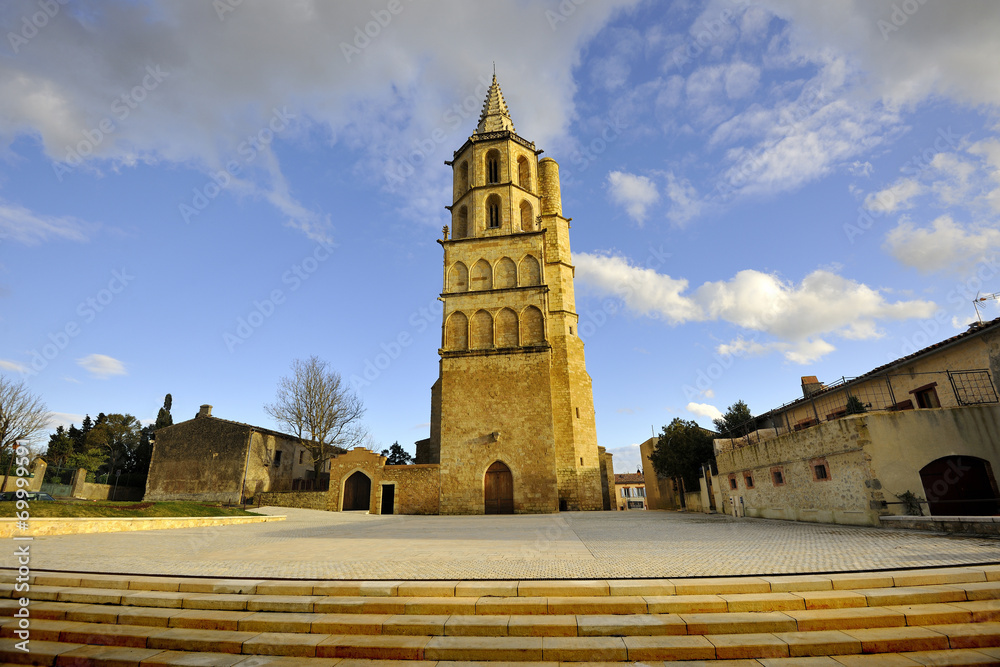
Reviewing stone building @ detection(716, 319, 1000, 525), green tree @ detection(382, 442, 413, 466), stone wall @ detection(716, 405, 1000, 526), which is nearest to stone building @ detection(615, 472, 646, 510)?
green tree @ detection(382, 442, 413, 466)

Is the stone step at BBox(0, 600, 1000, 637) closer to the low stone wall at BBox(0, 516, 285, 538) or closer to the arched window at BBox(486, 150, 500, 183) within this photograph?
the low stone wall at BBox(0, 516, 285, 538)

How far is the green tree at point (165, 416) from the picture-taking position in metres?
41.6

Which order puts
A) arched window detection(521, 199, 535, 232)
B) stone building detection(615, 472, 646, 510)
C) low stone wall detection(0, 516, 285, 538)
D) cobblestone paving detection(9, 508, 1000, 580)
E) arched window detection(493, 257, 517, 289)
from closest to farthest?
cobblestone paving detection(9, 508, 1000, 580), low stone wall detection(0, 516, 285, 538), arched window detection(493, 257, 517, 289), arched window detection(521, 199, 535, 232), stone building detection(615, 472, 646, 510)

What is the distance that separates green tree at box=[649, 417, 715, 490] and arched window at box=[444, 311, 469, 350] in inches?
536

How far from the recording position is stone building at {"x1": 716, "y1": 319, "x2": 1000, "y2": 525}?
36.6ft

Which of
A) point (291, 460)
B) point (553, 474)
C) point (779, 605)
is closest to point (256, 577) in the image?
point (779, 605)

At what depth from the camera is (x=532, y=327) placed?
85.6ft

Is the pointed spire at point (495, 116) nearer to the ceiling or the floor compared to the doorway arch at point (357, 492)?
nearer to the ceiling

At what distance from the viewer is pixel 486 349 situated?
25.6 metres

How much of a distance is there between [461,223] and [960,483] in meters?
27.3

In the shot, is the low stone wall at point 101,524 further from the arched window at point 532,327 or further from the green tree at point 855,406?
the green tree at point 855,406

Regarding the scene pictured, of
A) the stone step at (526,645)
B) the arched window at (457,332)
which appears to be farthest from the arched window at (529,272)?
the stone step at (526,645)

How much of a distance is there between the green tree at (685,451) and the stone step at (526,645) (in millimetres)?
22458

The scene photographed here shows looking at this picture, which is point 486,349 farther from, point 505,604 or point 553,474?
point 505,604
